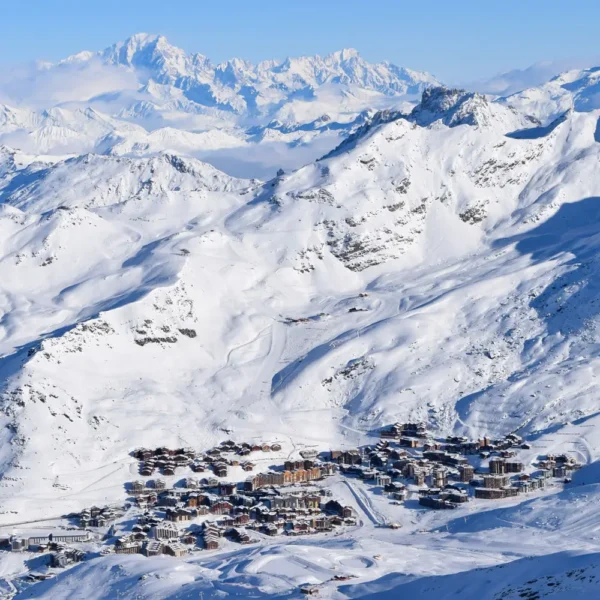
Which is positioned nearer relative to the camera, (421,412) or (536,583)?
(536,583)

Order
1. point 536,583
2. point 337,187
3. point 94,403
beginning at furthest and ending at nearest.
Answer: point 337,187, point 94,403, point 536,583

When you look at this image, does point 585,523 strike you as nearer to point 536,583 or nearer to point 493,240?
point 536,583

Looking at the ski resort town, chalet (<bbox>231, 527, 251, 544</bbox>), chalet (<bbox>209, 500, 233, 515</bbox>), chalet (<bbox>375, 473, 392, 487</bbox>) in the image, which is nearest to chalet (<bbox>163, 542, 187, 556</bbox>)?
the ski resort town

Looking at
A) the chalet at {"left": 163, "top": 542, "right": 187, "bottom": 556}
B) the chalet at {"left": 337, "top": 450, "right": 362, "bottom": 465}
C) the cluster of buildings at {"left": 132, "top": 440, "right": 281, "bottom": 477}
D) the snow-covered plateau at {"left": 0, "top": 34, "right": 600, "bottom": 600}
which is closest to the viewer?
the snow-covered plateau at {"left": 0, "top": 34, "right": 600, "bottom": 600}

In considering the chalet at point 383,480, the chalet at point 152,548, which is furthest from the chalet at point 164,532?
the chalet at point 383,480

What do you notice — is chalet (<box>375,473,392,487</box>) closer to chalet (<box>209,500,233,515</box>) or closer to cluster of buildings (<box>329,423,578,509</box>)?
cluster of buildings (<box>329,423,578,509</box>)

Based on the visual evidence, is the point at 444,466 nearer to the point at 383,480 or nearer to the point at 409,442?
the point at 409,442

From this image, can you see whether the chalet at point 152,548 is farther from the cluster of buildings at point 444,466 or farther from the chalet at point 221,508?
the cluster of buildings at point 444,466

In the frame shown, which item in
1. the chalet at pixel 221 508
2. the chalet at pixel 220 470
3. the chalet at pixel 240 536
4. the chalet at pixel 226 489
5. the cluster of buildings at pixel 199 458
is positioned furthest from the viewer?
the cluster of buildings at pixel 199 458

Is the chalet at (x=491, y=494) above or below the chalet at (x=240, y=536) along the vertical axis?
below

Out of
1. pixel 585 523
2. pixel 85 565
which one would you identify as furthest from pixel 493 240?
pixel 85 565

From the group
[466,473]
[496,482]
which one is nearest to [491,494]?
[496,482]
